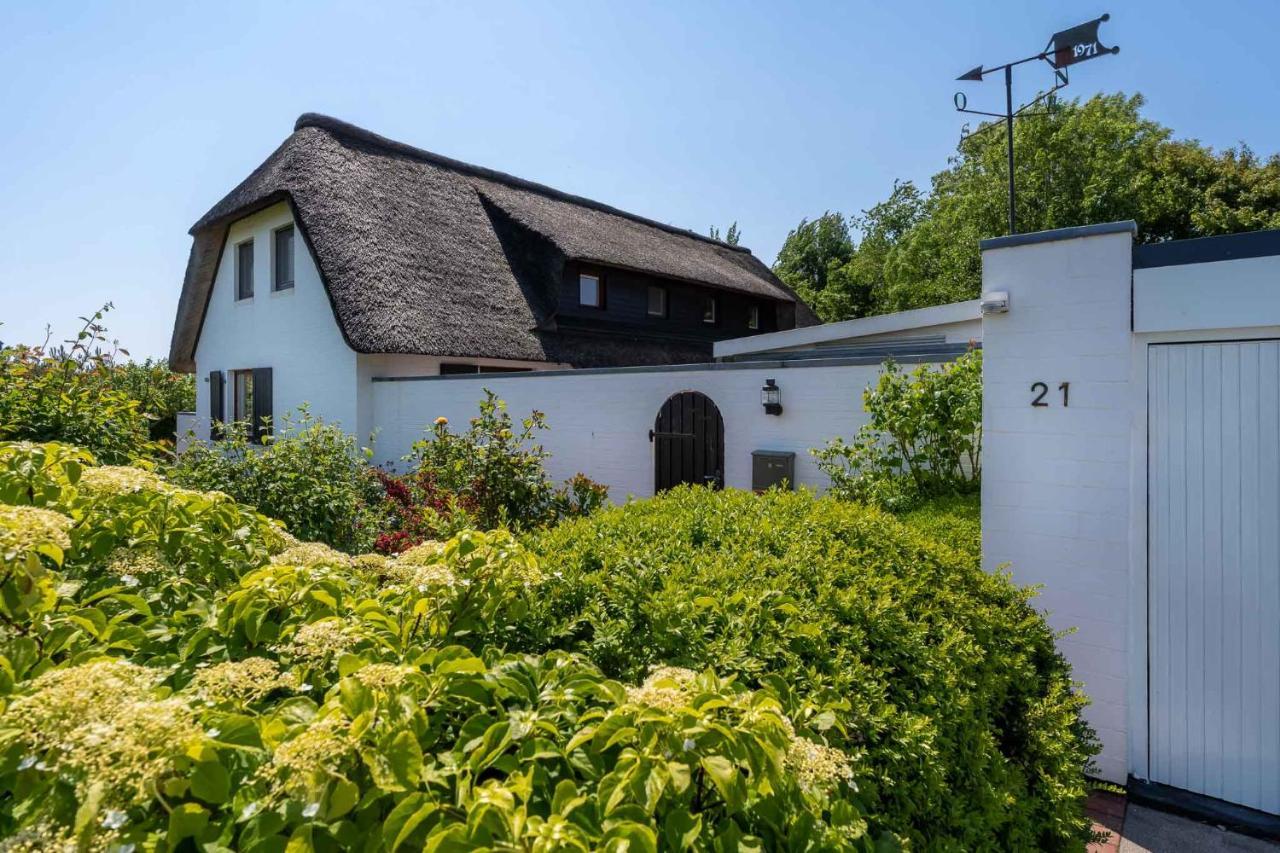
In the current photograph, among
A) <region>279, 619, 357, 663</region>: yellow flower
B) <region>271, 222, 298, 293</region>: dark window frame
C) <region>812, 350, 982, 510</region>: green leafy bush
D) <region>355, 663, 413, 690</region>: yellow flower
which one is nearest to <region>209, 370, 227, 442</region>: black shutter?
<region>271, 222, 298, 293</region>: dark window frame

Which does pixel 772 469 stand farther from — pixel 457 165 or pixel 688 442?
pixel 457 165

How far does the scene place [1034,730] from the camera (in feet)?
8.03

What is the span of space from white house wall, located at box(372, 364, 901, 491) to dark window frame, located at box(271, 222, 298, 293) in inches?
151

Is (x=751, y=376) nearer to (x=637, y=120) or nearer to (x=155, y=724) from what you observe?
(x=155, y=724)

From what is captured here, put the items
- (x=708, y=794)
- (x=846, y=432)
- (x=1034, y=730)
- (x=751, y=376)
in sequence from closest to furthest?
(x=708, y=794)
(x=1034, y=730)
(x=846, y=432)
(x=751, y=376)

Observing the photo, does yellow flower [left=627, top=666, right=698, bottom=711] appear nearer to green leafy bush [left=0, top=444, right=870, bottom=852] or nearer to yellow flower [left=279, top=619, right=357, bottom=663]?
green leafy bush [left=0, top=444, right=870, bottom=852]

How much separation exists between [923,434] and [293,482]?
544 centimetres

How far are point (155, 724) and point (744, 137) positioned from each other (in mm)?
20138

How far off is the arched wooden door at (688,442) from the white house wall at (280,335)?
6.27 m

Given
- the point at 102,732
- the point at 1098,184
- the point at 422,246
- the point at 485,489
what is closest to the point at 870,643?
the point at 102,732

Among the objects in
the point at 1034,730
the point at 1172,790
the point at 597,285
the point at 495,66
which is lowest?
the point at 1172,790

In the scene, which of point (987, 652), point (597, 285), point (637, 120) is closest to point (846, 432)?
point (987, 652)

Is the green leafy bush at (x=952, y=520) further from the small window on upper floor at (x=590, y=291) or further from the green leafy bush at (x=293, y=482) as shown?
the small window on upper floor at (x=590, y=291)

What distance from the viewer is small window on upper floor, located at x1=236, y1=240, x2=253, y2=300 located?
49.1ft
